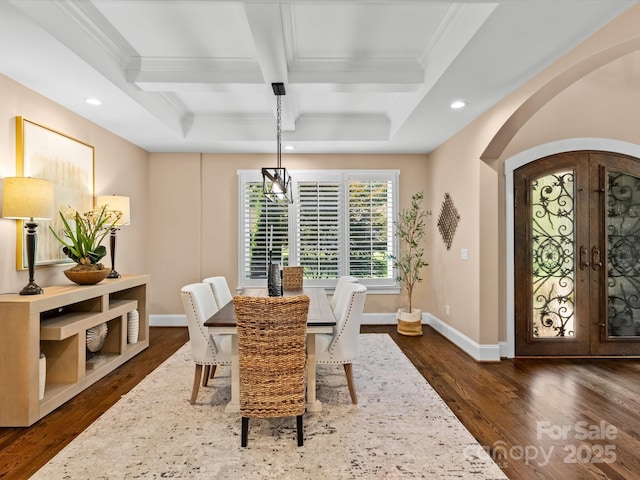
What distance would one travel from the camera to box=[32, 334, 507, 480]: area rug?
204cm

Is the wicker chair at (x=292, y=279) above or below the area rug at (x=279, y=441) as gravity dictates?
above

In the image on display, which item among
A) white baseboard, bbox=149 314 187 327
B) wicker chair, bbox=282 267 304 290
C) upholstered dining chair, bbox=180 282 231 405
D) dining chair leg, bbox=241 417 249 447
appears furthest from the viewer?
white baseboard, bbox=149 314 187 327

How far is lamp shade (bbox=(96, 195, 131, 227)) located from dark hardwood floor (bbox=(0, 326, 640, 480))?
1553 mm

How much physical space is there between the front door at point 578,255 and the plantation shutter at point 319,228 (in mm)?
2414

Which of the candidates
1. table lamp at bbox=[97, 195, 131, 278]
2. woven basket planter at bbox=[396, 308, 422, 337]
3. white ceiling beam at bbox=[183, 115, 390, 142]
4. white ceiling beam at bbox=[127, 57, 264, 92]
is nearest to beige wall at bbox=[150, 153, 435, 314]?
woven basket planter at bbox=[396, 308, 422, 337]

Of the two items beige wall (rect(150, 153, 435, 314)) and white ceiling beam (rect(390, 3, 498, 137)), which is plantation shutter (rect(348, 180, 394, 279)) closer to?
beige wall (rect(150, 153, 435, 314))

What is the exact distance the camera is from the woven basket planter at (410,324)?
193 inches

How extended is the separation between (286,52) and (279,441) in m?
2.87

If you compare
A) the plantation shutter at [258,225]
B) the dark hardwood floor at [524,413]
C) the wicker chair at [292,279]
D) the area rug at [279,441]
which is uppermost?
the plantation shutter at [258,225]

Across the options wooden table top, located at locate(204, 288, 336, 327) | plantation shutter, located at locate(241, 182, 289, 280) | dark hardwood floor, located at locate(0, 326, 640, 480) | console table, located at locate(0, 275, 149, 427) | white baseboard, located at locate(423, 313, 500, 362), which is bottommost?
dark hardwood floor, located at locate(0, 326, 640, 480)

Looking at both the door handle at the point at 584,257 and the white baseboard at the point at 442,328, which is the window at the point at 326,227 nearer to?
the white baseboard at the point at 442,328

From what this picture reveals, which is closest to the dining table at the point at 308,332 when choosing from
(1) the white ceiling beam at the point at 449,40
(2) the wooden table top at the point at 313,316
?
(2) the wooden table top at the point at 313,316

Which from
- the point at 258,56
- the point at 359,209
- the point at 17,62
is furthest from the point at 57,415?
the point at 359,209

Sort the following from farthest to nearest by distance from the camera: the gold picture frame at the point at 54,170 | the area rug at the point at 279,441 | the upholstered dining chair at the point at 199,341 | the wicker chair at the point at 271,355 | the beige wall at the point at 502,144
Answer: the beige wall at the point at 502,144
the gold picture frame at the point at 54,170
the upholstered dining chair at the point at 199,341
the wicker chair at the point at 271,355
the area rug at the point at 279,441
